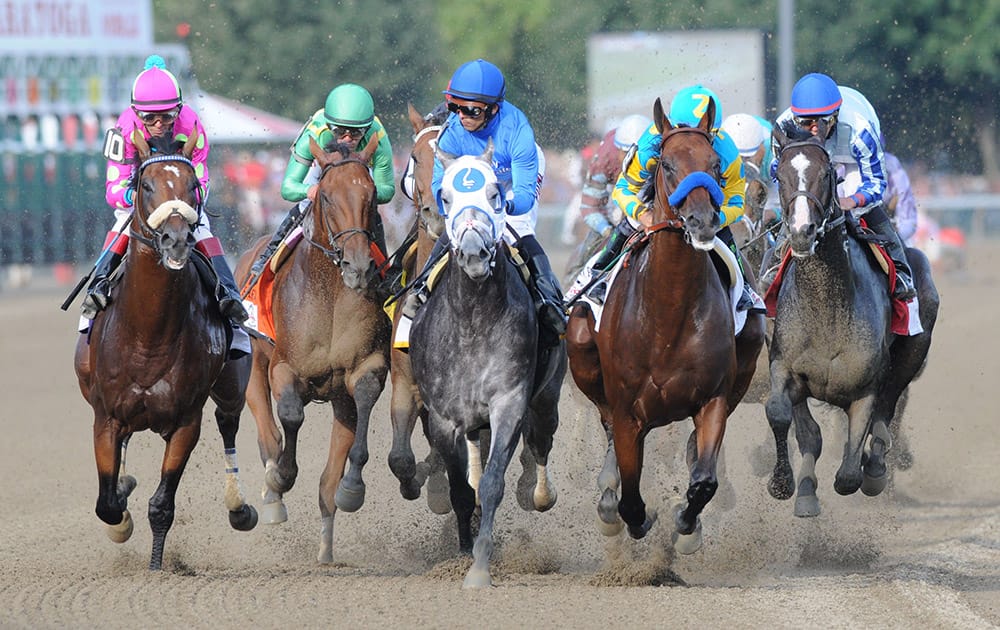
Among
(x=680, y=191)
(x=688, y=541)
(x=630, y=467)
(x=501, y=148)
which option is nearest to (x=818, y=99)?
(x=501, y=148)

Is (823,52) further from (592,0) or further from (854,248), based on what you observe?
(854,248)

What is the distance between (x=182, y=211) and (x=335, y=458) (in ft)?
6.96

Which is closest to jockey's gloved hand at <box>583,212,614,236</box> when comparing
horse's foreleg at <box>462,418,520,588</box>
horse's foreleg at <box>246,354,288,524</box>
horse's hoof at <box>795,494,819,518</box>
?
horse's foreleg at <box>246,354,288,524</box>

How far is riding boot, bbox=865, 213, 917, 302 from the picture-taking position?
9102 millimetres

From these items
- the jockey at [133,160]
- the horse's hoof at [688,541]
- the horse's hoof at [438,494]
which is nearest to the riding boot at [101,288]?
the jockey at [133,160]

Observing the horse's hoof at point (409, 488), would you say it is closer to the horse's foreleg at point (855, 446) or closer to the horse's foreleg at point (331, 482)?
the horse's foreleg at point (331, 482)

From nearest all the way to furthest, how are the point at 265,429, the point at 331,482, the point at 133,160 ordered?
the point at 133,160, the point at 331,482, the point at 265,429

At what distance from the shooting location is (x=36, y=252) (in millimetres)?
26688

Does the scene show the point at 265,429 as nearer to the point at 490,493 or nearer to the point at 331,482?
the point at 331,482

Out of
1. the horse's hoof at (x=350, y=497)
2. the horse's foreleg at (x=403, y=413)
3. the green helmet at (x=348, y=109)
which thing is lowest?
the horse's hoof at (x=350, y=497)

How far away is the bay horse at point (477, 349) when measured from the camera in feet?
24.8

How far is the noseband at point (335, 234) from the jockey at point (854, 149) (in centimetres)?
232

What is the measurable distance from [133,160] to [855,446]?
398 cm

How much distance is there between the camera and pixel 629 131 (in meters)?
11.6
